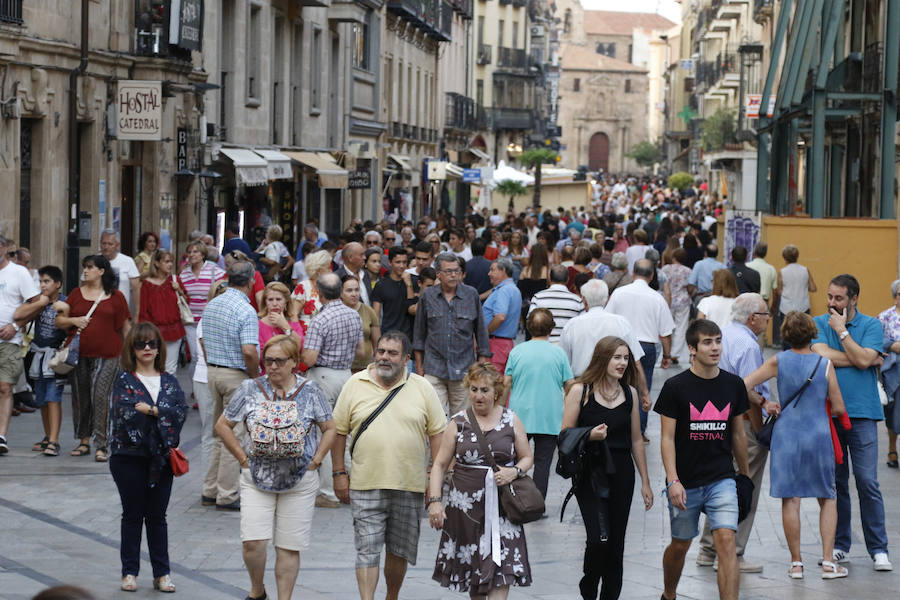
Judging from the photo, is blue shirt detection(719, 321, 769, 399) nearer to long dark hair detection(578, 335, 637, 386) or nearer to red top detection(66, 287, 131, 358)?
long dark hair detection(578, 335, 637, 386)

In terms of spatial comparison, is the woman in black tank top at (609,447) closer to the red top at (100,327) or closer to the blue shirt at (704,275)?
the red top at (100,327)

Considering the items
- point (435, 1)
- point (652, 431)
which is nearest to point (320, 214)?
point (435, 1)

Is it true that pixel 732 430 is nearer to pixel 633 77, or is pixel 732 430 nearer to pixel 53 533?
pixel 53 533

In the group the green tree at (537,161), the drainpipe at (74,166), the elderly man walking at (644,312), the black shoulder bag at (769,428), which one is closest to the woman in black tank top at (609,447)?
the black shoulder bag at (769,428)

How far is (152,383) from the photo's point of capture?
28.0 feet

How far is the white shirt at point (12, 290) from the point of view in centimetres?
1242

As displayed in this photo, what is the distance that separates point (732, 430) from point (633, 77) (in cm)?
14409

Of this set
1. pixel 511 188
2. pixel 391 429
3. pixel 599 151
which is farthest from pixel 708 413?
pixel 599 151

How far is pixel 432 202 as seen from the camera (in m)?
53.0

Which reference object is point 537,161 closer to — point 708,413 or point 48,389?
point 48,389

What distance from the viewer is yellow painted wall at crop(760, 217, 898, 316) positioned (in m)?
20.7

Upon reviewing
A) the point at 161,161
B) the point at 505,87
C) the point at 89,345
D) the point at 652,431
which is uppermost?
the point at 505,87

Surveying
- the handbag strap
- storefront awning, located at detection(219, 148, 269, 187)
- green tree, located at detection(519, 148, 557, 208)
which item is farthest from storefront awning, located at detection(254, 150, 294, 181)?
green tree, located at detection(519, 148, 557, 208)

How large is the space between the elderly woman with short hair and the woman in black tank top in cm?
131
